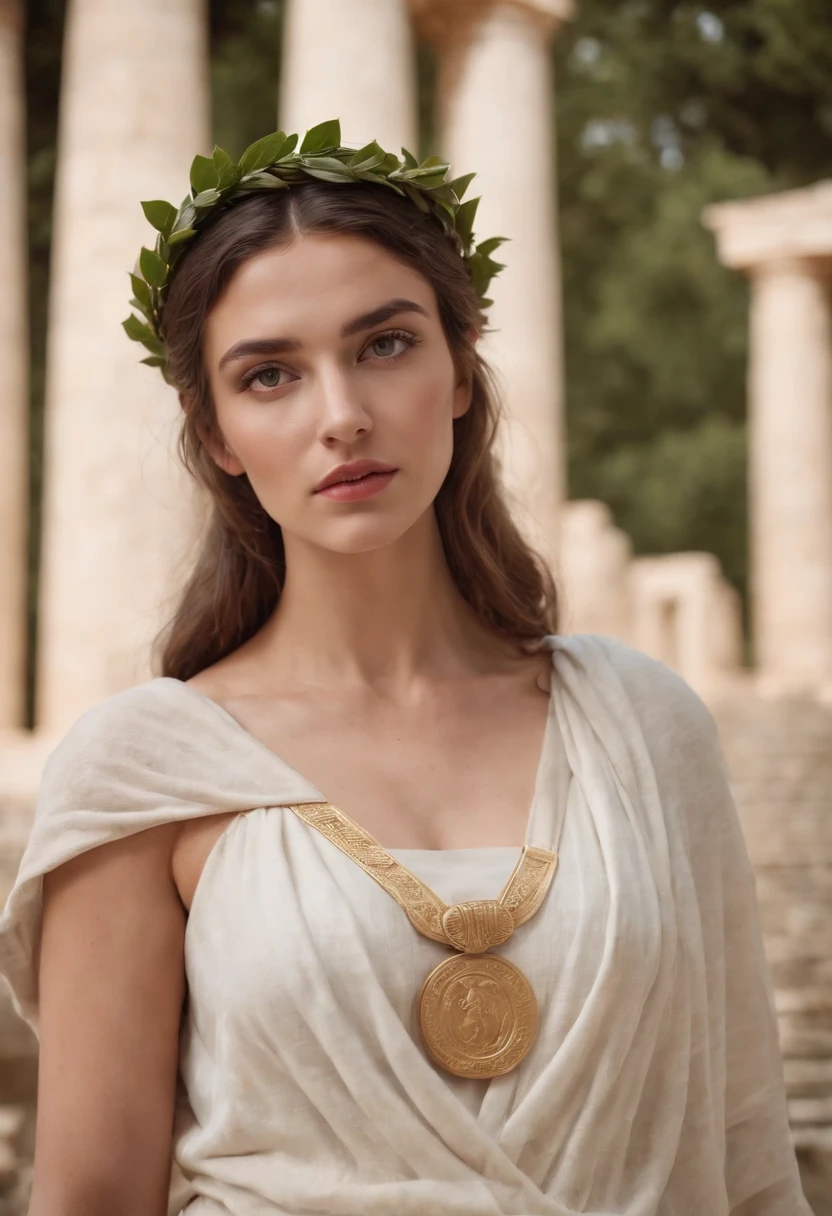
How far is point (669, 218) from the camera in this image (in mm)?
37750

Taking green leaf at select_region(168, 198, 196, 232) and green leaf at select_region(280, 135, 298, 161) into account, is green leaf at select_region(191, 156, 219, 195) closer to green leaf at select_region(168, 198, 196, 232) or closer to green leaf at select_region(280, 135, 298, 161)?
green leaf at select_region(168, 198, 196, 232)

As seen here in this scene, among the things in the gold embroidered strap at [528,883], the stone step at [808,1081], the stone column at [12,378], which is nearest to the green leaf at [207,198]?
the gold embroidered strap at [528,883]

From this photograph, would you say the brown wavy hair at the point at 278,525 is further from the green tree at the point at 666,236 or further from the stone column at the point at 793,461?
the green tree at the point at 666,236

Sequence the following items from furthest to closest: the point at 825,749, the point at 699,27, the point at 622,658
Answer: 1. the point at 699,27
2. the point at 825,749
3. the point at 622,658

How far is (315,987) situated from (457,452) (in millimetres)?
1529

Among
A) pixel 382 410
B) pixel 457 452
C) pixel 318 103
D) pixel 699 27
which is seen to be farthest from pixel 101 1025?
pixel 699 27

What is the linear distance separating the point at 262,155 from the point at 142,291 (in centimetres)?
47

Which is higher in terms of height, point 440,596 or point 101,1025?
point 440,596

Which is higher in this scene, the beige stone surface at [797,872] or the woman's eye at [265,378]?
the woman's eye at [265,378]

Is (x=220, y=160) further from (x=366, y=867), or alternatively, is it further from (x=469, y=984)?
(x=469, y=984)

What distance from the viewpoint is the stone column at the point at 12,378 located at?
18188mm

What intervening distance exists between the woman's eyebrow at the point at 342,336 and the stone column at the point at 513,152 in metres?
12.9

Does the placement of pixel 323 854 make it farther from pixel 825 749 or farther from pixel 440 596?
pixel 825 749

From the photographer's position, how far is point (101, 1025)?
3.36 metres
